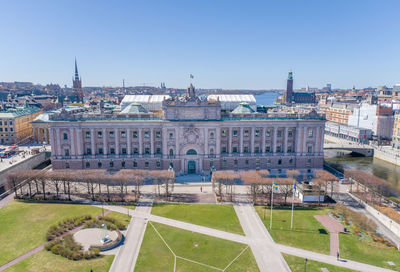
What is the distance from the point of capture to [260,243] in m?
45.8

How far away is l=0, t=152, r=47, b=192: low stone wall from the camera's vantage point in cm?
7388

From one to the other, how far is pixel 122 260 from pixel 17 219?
1030 inches

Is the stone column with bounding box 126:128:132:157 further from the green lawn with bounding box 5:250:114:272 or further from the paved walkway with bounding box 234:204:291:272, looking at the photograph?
the green lawn with bounding box 5:250:114:272

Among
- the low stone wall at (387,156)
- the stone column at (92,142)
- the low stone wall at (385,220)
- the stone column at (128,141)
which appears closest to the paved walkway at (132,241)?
the stone column at (128,141)

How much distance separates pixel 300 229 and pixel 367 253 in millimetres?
10630

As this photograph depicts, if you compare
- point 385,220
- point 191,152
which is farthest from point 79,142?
point 385,220

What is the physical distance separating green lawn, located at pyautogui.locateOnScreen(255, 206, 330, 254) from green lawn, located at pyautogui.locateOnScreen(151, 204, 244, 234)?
5976 mm

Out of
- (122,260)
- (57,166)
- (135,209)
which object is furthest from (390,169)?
(57,166)

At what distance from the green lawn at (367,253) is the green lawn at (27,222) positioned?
44.6 m

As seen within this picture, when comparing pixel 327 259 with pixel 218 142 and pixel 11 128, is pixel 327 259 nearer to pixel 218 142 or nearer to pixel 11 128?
pixel 218 142

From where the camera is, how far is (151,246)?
44.4 metres

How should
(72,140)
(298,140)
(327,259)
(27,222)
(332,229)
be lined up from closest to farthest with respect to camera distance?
(327,259) < (332,229) < (27,222) < (72,140) < (298,140)

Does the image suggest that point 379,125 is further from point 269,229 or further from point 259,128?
point 269,229

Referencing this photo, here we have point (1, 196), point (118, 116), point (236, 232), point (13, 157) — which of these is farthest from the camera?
point (13, 157)
